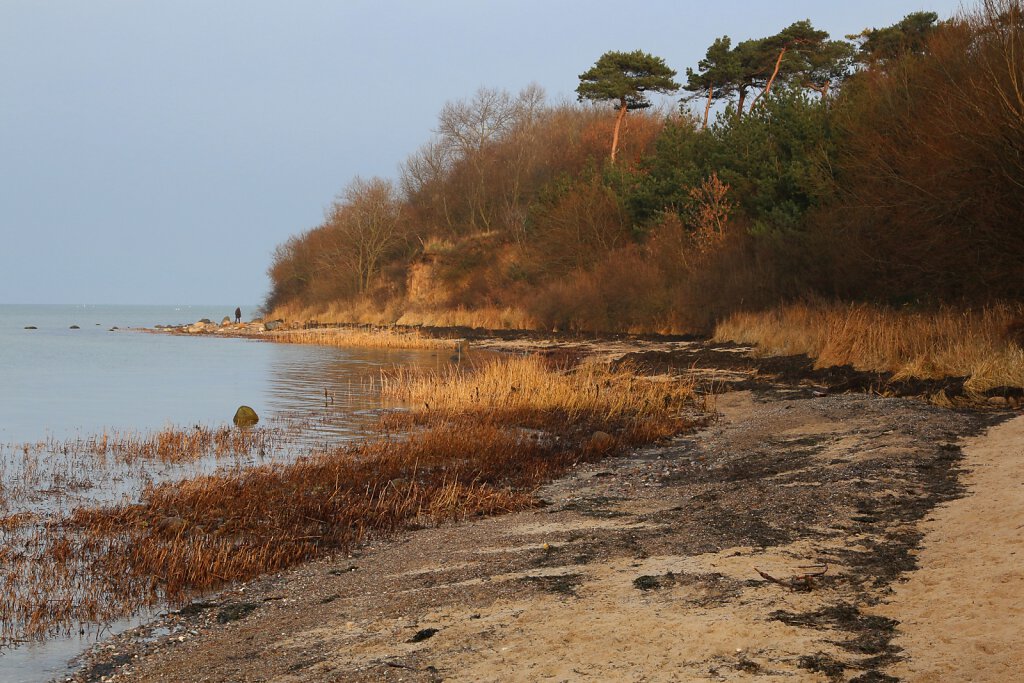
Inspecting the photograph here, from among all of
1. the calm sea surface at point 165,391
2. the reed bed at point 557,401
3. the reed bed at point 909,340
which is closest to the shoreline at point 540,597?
the calm sea surface at point 165,391

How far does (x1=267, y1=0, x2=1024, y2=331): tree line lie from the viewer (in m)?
17.9

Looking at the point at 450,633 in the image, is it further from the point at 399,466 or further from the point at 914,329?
the point at 914,329

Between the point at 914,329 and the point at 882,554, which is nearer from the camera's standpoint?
the point at 882,554

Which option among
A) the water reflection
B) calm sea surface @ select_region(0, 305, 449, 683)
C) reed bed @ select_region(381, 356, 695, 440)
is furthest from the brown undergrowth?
the water reflection

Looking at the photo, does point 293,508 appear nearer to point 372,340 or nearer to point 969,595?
point 969,595

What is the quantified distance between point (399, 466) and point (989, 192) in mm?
12253

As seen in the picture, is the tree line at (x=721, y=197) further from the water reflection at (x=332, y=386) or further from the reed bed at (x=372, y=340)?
the water reflection at (x=332, y=386)

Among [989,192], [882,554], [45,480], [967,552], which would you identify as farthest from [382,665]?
[989,192]

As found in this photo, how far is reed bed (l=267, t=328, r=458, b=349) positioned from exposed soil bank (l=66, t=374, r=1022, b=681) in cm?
3166

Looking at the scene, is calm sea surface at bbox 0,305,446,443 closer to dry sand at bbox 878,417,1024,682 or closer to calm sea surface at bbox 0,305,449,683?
calm sea surface at bbox 0,305,449,683

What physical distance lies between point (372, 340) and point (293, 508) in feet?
116

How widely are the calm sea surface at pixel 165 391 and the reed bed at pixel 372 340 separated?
4.22 feet

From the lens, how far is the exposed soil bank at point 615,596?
5.25 metres

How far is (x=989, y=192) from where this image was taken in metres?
16.9
